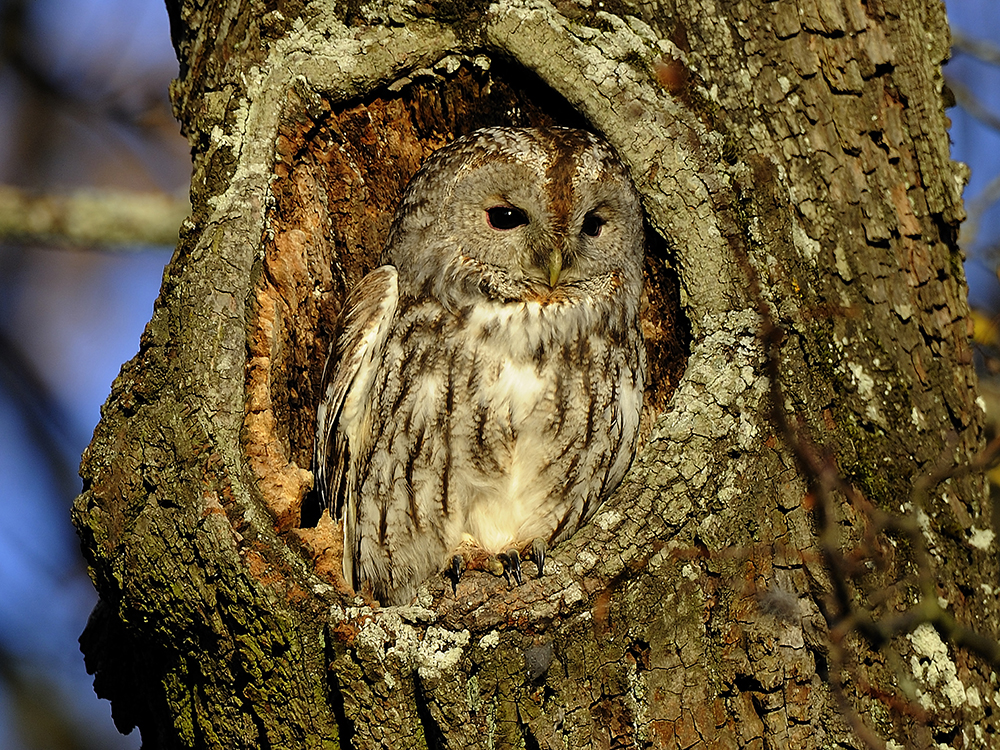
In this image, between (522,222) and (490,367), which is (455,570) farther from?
(522,222)

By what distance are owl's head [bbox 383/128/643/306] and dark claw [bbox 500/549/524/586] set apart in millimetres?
858

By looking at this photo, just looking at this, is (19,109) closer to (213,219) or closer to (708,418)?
(213,219)

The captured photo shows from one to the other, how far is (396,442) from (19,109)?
5.12 metres

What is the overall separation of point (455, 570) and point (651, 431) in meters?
0.67

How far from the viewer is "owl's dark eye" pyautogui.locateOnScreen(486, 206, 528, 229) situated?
3.11 metres

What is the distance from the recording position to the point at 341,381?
3.08 meters

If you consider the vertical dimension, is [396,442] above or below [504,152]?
below

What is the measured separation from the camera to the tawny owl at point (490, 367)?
295 centimetres

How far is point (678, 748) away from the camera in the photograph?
2.23m

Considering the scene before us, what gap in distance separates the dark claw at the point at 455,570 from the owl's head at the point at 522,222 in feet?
2.78

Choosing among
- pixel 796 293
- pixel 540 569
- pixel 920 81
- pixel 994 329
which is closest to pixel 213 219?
pixel 540 569

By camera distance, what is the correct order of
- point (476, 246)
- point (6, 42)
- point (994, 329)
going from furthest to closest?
point (6, 42), point (994, 329), point (476, 246)

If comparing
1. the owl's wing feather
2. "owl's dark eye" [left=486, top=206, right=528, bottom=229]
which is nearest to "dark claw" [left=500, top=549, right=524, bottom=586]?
the owl's wing feather

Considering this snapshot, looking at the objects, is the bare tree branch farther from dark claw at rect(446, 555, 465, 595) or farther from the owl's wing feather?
dark claw at rect(446, 555, 465, 595)
